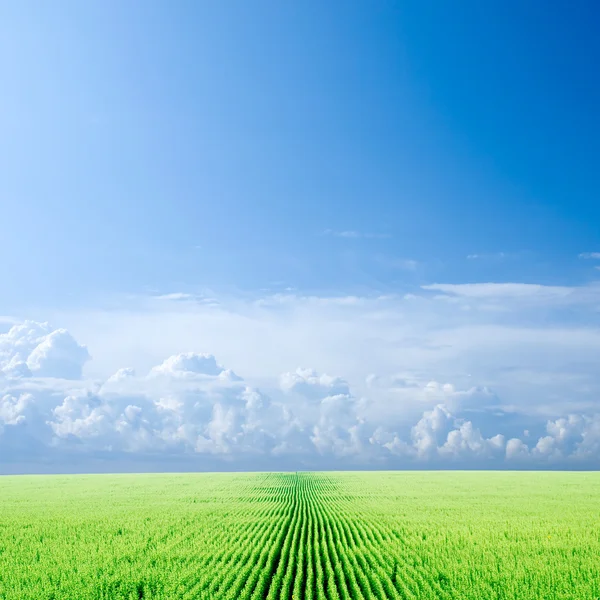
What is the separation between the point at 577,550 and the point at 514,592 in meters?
7.42

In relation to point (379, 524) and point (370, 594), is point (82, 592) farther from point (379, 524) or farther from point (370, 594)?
point (379, 524)

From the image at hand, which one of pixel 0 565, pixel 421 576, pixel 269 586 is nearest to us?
pixel 269 586

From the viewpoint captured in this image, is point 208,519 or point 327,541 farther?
point 208,519

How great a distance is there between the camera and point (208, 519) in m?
34.2

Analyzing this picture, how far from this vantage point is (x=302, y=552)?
23438mm

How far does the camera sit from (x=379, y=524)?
31.3 m

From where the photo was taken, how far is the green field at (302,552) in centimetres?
1877

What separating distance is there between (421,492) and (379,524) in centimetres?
2510

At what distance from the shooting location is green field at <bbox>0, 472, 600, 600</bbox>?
1877 cm

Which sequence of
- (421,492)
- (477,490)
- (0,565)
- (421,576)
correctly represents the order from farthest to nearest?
(477,490) → (421,492) → (0,565) → (421,576)

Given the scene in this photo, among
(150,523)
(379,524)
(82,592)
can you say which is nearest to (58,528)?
(150,523)

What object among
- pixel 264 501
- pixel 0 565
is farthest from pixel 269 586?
pixel 264 501

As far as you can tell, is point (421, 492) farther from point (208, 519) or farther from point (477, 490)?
point (208, 519)

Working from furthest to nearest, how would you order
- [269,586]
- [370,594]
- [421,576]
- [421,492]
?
[421,492]
[421,576]
[269,586]
[370,594]
